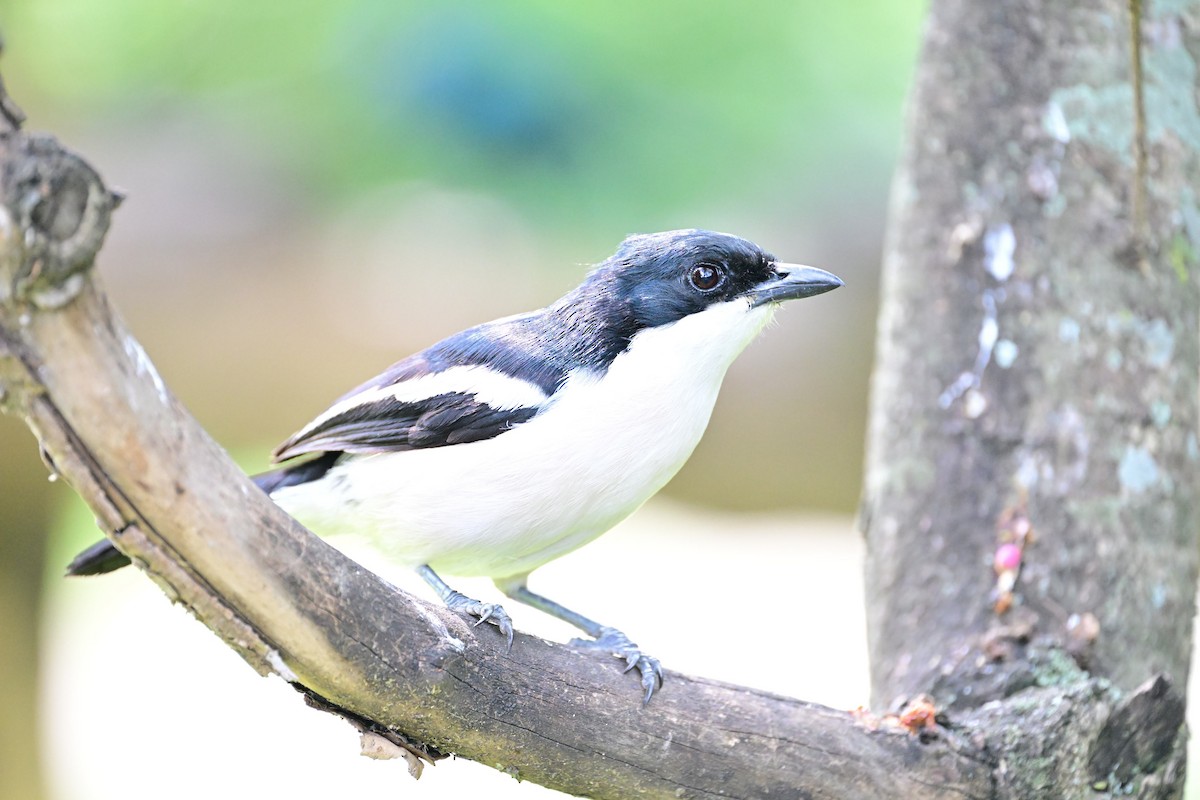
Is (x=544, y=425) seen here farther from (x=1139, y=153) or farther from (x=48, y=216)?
(x=1139, y=153)

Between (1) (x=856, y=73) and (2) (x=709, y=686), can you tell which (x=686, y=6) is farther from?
(2) (x=709, y=686)

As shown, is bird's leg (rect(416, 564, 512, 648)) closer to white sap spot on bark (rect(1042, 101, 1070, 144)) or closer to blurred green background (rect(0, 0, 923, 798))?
blurred green background (rect(0, 0, 923, 798))

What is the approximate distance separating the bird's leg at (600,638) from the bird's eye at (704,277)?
1091mm

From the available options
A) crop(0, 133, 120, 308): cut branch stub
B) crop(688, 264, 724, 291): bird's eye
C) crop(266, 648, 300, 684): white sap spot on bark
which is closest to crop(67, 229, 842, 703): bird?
crop(688, 264, 724, 291): bird's eye

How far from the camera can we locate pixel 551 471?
312cm

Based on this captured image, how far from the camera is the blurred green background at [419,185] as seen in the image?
5.16m

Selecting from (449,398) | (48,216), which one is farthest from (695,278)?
(48,216)

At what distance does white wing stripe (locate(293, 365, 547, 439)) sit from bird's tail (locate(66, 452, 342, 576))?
0.13 m

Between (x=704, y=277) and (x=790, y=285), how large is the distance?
11.0 inches

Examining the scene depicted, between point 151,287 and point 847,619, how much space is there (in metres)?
4.76

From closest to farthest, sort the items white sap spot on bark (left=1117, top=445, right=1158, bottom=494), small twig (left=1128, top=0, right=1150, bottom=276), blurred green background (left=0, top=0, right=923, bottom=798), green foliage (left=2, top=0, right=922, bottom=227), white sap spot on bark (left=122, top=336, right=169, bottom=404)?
1. white sap spot on bark (left=122, top=336, right=169, bottom=404)
2. small twig (left=1128, top=0, right=1150, bottom=276)
3. white sap spot on bark (left=1117, top=445, right=1158, bottom=494)
4. blurred green background (left=0, top=0, right=923, bottom=798)
5. green foliage (left=2, top=0, right=922, bottom=227)

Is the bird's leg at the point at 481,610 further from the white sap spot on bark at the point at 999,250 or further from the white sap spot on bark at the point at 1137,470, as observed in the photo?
A: the white sap spot on bark at the point at 999,250

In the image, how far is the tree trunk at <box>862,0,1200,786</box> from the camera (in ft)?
11.8

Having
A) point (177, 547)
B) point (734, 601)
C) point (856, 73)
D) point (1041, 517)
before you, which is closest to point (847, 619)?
point (734, 601)
